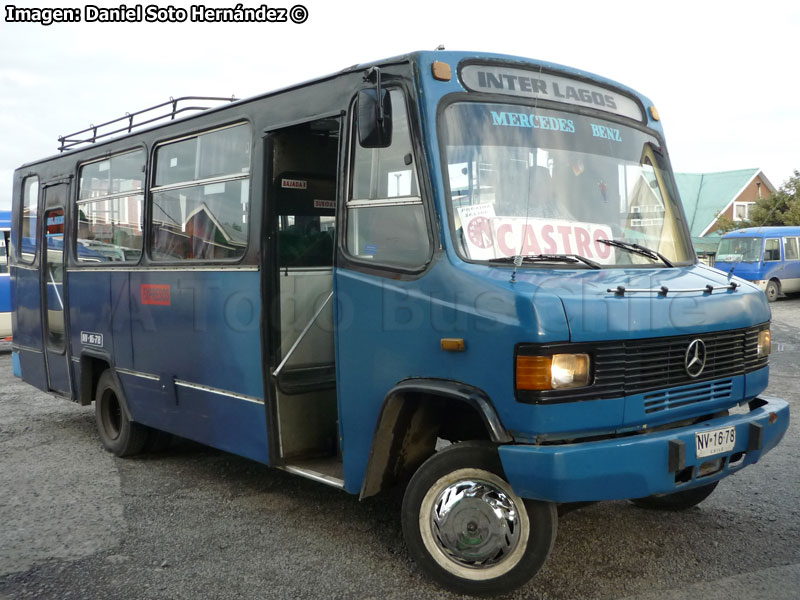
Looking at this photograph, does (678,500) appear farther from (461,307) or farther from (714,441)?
(461,307)

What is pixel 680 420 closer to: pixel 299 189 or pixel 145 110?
pixel 299 189

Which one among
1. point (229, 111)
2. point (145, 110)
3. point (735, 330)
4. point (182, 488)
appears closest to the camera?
point (735, 330)

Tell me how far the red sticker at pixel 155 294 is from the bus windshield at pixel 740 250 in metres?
24.5

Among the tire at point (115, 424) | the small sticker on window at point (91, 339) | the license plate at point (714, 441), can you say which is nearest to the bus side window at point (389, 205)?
the license plate at point (714, 441)

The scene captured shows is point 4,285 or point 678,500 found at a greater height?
point 4,285

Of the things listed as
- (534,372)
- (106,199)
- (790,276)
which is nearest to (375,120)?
(534,372)

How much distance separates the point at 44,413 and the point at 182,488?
3.94 m

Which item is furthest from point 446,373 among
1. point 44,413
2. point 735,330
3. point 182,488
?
point 44,413

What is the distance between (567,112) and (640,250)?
0.89 m

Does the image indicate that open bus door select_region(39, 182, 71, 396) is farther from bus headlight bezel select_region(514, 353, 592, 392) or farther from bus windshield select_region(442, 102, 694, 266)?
bus headlight bezel select_region(514, 353, 592, 392)

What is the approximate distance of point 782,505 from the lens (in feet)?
17.5

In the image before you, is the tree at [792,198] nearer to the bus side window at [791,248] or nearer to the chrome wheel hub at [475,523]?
the bus side window at [791,248]

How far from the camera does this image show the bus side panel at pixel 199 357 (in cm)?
541

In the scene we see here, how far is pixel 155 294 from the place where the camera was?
645 cm
